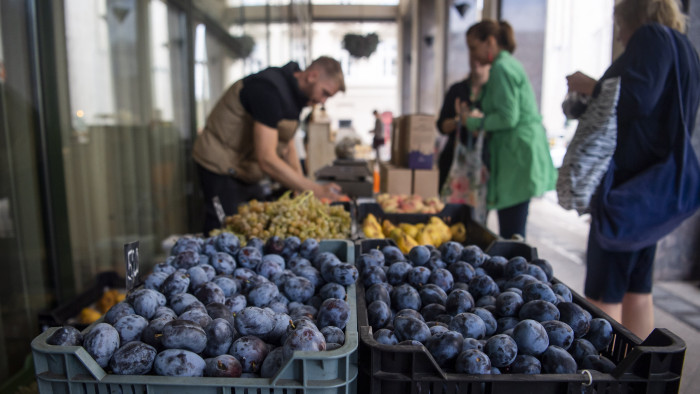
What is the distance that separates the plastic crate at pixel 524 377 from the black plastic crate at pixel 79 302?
1911mm

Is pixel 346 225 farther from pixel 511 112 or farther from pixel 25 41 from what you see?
pixel 25 41

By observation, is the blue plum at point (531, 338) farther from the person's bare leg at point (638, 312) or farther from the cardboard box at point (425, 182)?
the cardboard box at point (425, 182)

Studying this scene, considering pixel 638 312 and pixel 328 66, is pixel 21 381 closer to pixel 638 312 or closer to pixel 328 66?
pixel 328 66

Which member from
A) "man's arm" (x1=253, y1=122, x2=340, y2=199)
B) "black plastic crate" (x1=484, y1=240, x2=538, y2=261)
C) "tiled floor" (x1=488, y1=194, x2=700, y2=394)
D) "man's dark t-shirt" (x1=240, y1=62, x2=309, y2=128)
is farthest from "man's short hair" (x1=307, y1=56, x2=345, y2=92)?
"tiled floor" (x1=488, y1=194, x2=700, y2=394)

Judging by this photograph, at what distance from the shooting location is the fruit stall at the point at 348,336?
754mm

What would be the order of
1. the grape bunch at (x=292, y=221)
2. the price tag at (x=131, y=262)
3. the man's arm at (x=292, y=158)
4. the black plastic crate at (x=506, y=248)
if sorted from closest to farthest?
the price tag at (x=131, y=262), the black plastic crate at (x=506, y=248), the grape bunch at (x=292, y=221), the man's arm at (x=292, y=158)

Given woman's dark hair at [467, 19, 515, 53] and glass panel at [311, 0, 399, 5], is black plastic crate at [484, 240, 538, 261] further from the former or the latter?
glass panel at [311, 0, 399, 5]

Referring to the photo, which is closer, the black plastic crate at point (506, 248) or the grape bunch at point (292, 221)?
the black plastic crate at point (506, 248)

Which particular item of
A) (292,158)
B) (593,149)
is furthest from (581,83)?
(292,158)

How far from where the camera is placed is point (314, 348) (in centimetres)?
77

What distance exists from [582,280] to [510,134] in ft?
5.38

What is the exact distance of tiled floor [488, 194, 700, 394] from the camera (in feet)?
8.15

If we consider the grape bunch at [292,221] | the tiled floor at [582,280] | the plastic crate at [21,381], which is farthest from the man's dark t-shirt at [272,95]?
the tiled floor at [582,280]

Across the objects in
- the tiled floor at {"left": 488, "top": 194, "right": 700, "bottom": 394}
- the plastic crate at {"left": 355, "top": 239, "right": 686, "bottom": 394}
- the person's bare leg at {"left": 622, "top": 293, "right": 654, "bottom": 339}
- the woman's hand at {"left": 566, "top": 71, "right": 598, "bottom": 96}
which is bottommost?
the tiled floor at {"left": 488, "top": 194, "right": 700, "bottom": 394}
